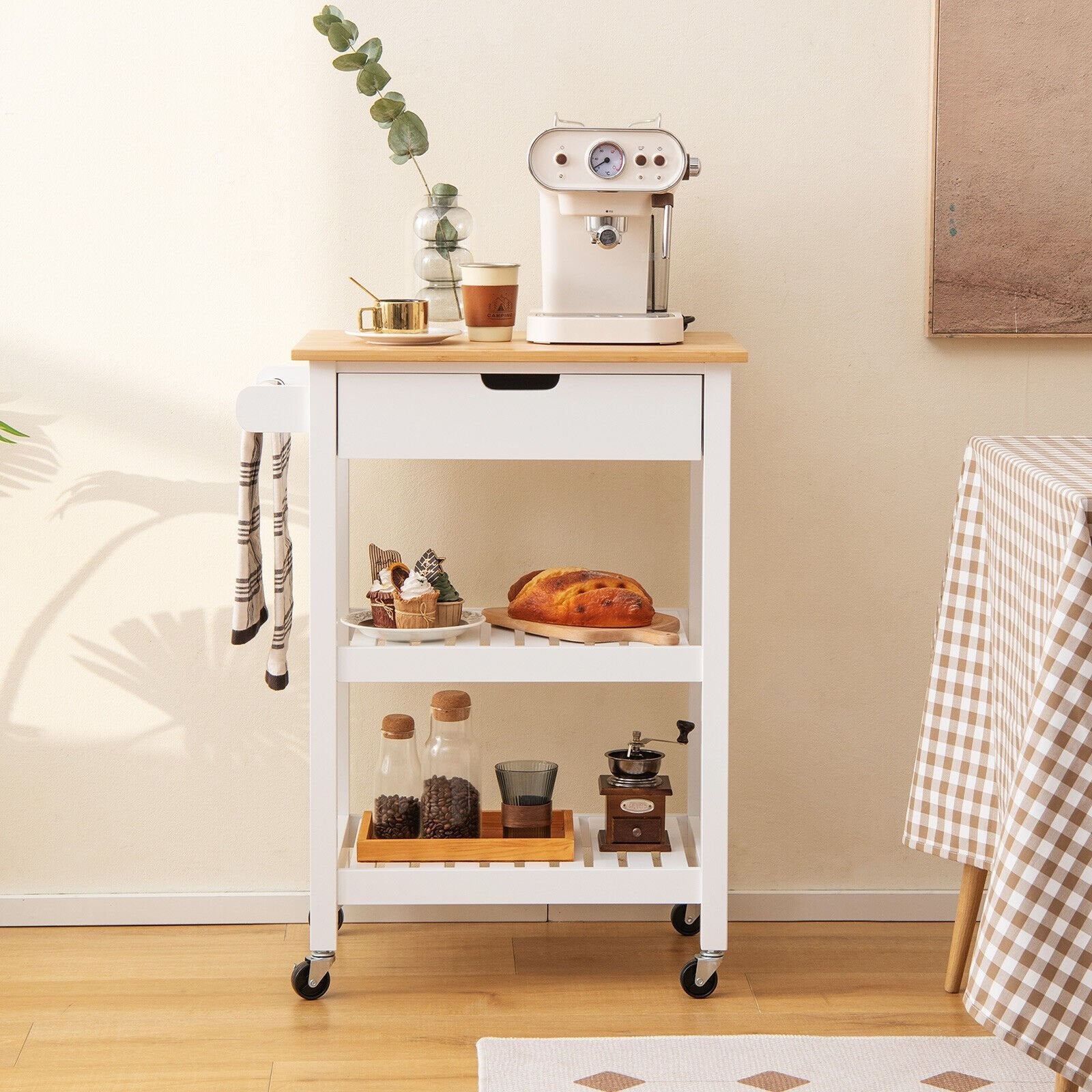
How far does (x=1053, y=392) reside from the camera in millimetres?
2100

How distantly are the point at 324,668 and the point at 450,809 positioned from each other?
0.29 m

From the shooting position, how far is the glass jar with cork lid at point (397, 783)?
187 centimetres

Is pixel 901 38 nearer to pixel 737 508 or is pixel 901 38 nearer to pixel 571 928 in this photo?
pixel 737 508

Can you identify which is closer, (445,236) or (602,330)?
(602,330)

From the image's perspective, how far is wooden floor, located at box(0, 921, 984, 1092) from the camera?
167cm

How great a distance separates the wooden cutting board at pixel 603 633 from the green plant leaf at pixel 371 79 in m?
0.78

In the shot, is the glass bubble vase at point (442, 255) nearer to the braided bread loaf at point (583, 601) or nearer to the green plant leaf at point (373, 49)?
the green plant leaf at point (373, 49)

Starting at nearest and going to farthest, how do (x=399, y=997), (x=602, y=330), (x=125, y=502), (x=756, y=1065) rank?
1. (x=756, y=1065)
2. (x=602, y=330)
3. (x=399, y=997)
4. (x=125, y=502)

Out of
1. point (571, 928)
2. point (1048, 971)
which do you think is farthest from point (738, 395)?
point (1048, 971)

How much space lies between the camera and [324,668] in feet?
5.76

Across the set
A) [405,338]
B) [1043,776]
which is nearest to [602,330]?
[405,338]

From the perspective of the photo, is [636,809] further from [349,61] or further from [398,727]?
[349,61]

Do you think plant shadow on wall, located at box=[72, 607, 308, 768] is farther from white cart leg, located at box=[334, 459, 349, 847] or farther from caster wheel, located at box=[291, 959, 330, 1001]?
caster wheel, located at box=[291, 959, 330, 1001]

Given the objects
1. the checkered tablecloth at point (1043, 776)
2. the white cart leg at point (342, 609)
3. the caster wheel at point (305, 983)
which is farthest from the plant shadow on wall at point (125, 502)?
the checkered tablecloth at point (1043, 776)
